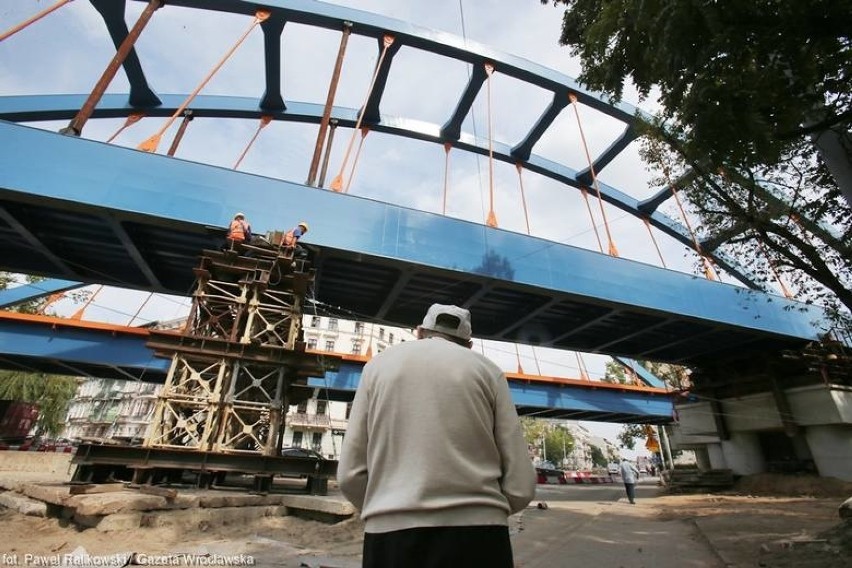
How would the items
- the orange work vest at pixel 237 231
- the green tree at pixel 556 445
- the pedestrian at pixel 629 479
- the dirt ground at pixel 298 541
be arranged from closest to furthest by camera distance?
the dirt ground at pixel 298 541 < the orange work vest at pixel 237 231 < the pedestrian at pixel 629 479 < the green tree at pixel 556 445

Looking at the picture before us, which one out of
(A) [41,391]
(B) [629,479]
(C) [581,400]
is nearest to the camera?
(B) [629,479]

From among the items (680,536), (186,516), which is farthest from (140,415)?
(680,536)

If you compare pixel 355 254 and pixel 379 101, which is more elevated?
pixel 379 101

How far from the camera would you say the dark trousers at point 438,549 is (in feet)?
3.92

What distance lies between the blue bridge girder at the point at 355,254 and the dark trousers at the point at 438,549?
8.28 m

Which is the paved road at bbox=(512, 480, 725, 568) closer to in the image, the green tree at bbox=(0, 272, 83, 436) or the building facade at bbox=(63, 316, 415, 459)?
the building facade at bbox=(63, 316, 415, 459)

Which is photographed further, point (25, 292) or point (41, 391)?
point (41, 391)

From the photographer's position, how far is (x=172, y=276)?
12086 millimetres

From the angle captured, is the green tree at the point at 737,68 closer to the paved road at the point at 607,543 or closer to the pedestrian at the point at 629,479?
the paved road at the point at 607,543

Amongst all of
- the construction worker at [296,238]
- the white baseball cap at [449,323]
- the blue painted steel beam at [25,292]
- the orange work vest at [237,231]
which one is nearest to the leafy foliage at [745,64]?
the white baseball cap at [449,323]

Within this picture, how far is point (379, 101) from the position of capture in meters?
19.5

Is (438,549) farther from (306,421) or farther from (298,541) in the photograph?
(306,421)

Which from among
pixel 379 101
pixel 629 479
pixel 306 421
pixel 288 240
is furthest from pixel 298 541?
pixel 306 421

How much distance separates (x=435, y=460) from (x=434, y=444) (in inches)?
1.9
